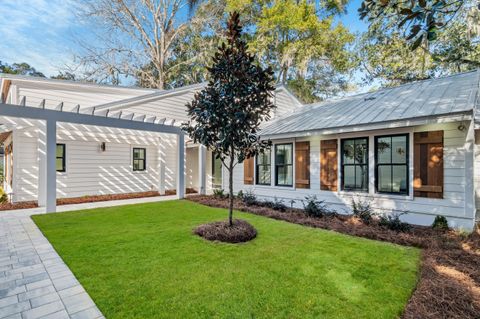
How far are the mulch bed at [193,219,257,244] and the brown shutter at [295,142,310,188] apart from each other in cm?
339

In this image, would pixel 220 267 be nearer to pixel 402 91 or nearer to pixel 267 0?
pixel 402 91

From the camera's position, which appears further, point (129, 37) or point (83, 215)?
point (129, 37)

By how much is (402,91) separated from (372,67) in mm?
10282

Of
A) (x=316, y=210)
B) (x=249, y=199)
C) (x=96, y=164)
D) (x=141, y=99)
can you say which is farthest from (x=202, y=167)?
(x=316, y=210)

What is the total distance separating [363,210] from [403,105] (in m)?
2.93

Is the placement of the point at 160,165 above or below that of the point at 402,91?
below

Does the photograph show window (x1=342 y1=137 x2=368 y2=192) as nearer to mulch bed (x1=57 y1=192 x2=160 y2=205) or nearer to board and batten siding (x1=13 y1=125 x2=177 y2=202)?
mulch bed (x1=57 y1=192 x2=160 y2=205)

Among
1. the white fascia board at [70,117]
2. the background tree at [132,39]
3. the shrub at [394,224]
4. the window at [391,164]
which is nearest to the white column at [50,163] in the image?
the white fascia board at [70,117]

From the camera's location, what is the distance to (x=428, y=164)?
18.9ft

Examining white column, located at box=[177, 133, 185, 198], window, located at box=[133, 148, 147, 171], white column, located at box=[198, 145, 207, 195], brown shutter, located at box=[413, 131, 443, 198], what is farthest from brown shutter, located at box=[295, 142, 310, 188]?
window, located at box=[133, 148, 147, 171]

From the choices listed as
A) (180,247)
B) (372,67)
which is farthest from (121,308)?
(372,67)

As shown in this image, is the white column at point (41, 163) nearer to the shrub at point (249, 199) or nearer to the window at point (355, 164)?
the shrub at point (249, 199)

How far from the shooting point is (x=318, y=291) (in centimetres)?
309

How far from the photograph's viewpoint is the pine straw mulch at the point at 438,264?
2.76 metres
